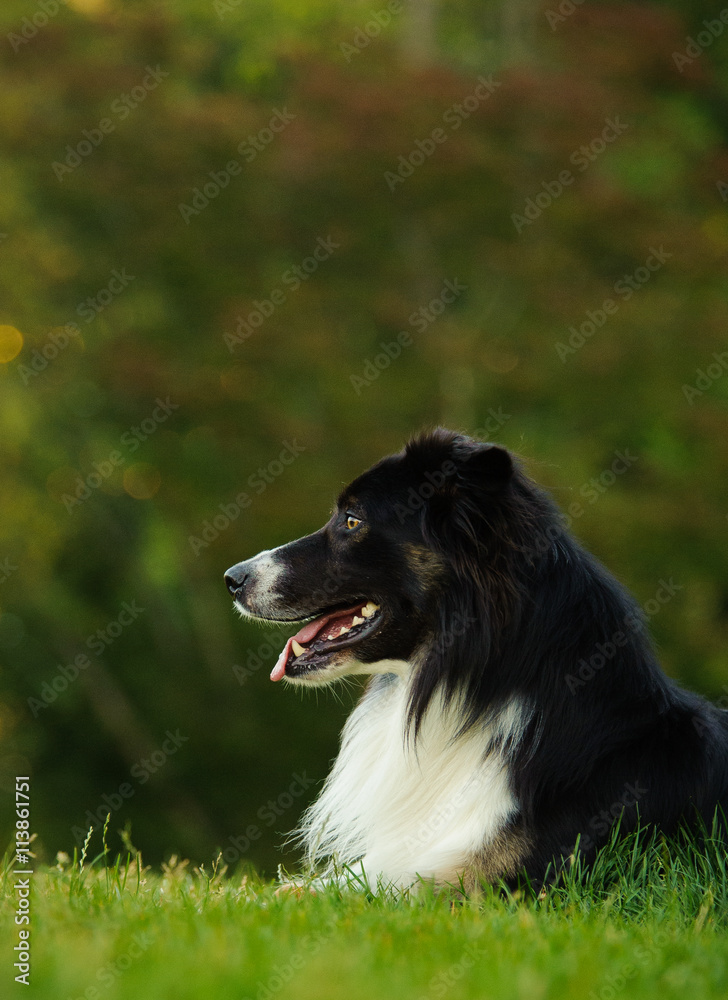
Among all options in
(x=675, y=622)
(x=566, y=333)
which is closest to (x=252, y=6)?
(x=566, y=333)

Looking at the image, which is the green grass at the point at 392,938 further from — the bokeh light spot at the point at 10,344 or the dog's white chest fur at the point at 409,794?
the bokeh light spot at the point at 10,344

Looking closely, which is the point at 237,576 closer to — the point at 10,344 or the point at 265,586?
the point at 265,586

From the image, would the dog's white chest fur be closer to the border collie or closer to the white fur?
the border collie

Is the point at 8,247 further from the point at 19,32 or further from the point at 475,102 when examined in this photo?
the point at 475,102

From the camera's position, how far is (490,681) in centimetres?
472

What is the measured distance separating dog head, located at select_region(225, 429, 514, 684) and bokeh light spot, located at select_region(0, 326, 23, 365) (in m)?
10.9

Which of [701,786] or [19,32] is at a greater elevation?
[19,32]

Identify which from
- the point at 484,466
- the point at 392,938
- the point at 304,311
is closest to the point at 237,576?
the point at 484,466

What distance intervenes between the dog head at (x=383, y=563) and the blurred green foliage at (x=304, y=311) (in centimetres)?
864

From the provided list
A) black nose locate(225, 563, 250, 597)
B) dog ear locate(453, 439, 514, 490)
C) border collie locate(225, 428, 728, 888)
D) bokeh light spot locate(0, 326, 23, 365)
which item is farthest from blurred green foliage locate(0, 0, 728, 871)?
dog ear locate(453, 439, 514, 490)

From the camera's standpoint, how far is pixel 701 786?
4.55 meters

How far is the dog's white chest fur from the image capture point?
15.0 ft

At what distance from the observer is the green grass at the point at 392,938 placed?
9.38 ft

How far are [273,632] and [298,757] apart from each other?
1.65m
